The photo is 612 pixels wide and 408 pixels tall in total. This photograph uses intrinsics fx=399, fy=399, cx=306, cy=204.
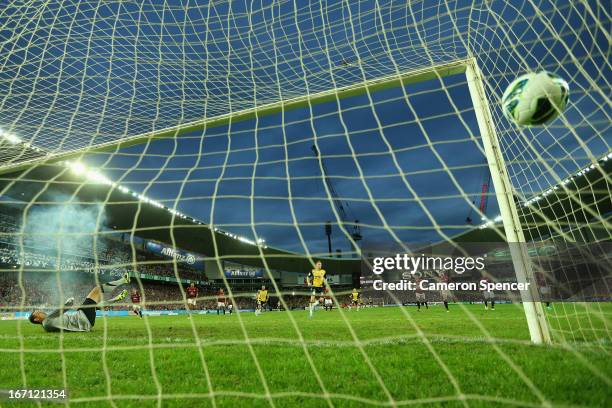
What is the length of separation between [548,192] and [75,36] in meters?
4.87

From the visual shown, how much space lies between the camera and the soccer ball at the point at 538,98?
2584 mm

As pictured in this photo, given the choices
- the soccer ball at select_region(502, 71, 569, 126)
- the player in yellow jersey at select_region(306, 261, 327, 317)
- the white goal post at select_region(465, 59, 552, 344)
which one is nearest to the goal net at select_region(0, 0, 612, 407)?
the white goal post at select_region(465, 59, 552, 344)

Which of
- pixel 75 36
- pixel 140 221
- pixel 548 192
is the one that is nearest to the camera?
pixel 548 192

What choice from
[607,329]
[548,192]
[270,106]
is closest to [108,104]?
[270,106]

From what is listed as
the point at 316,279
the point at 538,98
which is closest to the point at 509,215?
the point at 538,98

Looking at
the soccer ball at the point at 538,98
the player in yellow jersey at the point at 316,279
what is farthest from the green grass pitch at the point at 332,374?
the soccer ball at the point at 538,98

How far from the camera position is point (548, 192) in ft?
11.9

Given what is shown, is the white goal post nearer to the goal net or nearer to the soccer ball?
the goal net

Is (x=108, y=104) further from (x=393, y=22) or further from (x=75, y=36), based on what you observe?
(x=393, y=22)

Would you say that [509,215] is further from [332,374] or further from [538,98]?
[332,374]

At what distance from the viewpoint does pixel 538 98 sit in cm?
260

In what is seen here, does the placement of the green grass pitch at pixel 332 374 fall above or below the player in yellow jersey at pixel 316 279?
→ below

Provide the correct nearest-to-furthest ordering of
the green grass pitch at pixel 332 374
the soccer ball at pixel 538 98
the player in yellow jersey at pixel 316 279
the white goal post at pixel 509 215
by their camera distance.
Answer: the green grass pitch at pixel 332 374 < the soccer ball at pixel 538 98 < the white goal post at pixel 509 215 < the player in yellow jersey at pixel 316 279

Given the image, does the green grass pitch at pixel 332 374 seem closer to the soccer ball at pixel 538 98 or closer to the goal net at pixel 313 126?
the goal net at pixel 313 126
